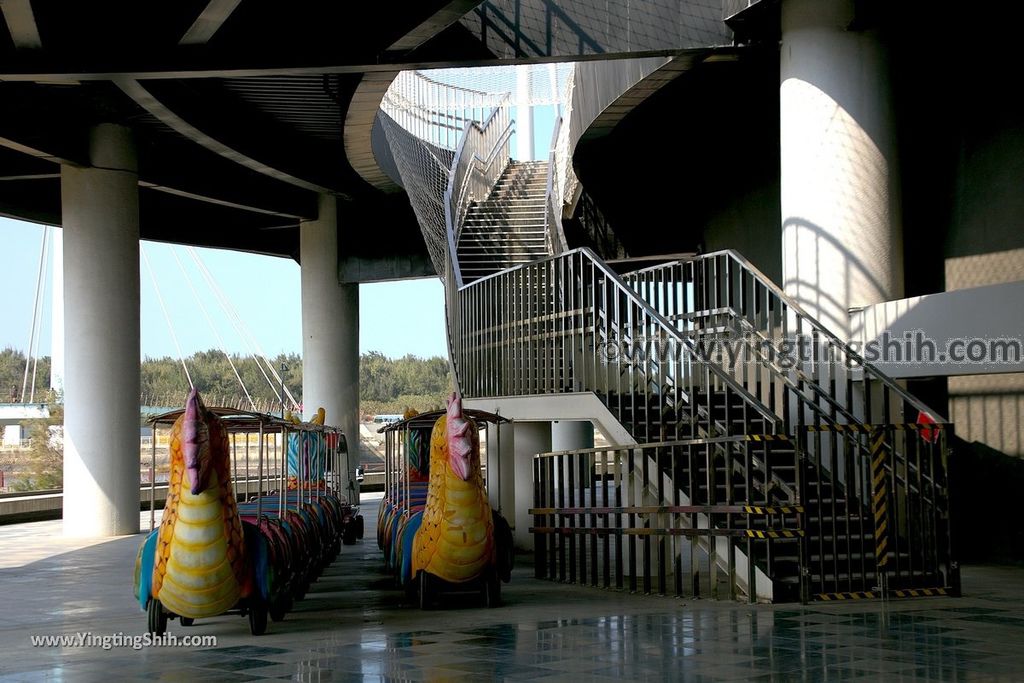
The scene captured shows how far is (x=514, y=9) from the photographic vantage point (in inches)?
627

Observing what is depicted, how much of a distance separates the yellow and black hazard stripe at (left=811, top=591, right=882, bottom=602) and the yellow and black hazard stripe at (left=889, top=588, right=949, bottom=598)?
0.74ft

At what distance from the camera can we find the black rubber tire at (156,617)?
366 inches

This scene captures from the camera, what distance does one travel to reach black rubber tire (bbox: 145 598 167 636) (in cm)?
929

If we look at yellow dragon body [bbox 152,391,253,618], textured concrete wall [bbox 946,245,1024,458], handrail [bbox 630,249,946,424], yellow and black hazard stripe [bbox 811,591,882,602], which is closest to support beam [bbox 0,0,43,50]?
yellow dragon body [bbox 152,391,253,618]

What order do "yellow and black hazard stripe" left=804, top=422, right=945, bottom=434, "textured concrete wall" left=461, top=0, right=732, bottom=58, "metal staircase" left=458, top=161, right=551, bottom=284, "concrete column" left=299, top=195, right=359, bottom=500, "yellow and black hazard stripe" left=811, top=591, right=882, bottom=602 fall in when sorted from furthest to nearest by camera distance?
"concrete column" left=299, top=195, right=359, bottom=500 → "metal staircase" left=458, top=161, right=551, bottom=284 → "textured concrete wall" left=461, top=0, right=732, bottom=58 → "yellow and black hazard stripe" left=804, top=422, right=945, bottom=434 → "yellow and black hazard stripe" left=811, top=591, right=882, bottom=602

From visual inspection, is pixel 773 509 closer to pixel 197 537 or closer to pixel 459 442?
pixel 459 442

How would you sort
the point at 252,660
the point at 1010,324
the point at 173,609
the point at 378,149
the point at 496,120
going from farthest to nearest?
the point at 496,120 → the point at 378,149 → the point at 1010,324 → the point at 173,609 → the point at 252,660

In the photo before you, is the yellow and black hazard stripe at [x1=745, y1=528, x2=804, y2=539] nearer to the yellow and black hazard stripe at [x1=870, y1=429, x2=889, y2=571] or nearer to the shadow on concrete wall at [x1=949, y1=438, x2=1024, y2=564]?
the yellow and black hazard stripe at [x1=870, y1=429, x2=889, y2=571]

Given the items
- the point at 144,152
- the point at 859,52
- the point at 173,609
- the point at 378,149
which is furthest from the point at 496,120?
the point at 173,609

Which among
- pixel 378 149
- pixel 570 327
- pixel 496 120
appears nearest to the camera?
pixel 570 327

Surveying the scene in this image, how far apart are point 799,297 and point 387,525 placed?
6.10m

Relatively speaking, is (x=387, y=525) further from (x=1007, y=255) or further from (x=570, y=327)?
(x=1007, y=255)

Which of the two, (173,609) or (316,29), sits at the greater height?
(316,29)

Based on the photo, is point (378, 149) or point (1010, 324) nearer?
point (1010, 324)
